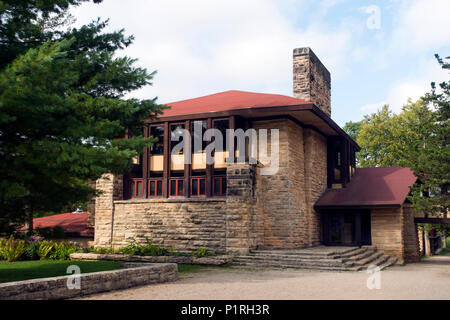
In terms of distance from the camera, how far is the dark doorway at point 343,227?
790 inches

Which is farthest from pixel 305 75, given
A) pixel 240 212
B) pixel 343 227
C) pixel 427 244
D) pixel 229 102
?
pixel 427 244

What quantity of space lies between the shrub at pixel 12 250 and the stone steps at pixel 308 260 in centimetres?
758

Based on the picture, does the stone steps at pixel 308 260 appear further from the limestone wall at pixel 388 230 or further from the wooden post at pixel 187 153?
the wooden post at pixel 187 153

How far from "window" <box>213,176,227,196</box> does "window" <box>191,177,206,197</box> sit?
1.46ft

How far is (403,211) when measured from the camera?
20188mm

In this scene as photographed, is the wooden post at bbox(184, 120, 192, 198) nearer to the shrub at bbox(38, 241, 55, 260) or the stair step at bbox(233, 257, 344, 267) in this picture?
the stair step at bbox(233, 257, 344, 267)

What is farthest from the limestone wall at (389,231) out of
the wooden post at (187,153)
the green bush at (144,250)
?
the green bush at (144,250)

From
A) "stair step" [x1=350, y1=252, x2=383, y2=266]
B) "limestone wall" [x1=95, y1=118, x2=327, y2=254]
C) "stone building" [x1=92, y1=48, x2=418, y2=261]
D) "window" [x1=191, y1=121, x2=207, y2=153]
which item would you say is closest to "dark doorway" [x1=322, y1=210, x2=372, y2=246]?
"stone building" [x1=92, y1=48, x2=418, y2=261]

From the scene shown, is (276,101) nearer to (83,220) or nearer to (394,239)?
(394,239)

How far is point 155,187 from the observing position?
60.0 ft

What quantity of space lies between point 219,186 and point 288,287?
745cm

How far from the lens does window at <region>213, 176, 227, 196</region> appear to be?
17297 mm

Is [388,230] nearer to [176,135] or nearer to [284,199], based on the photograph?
[284,199]
